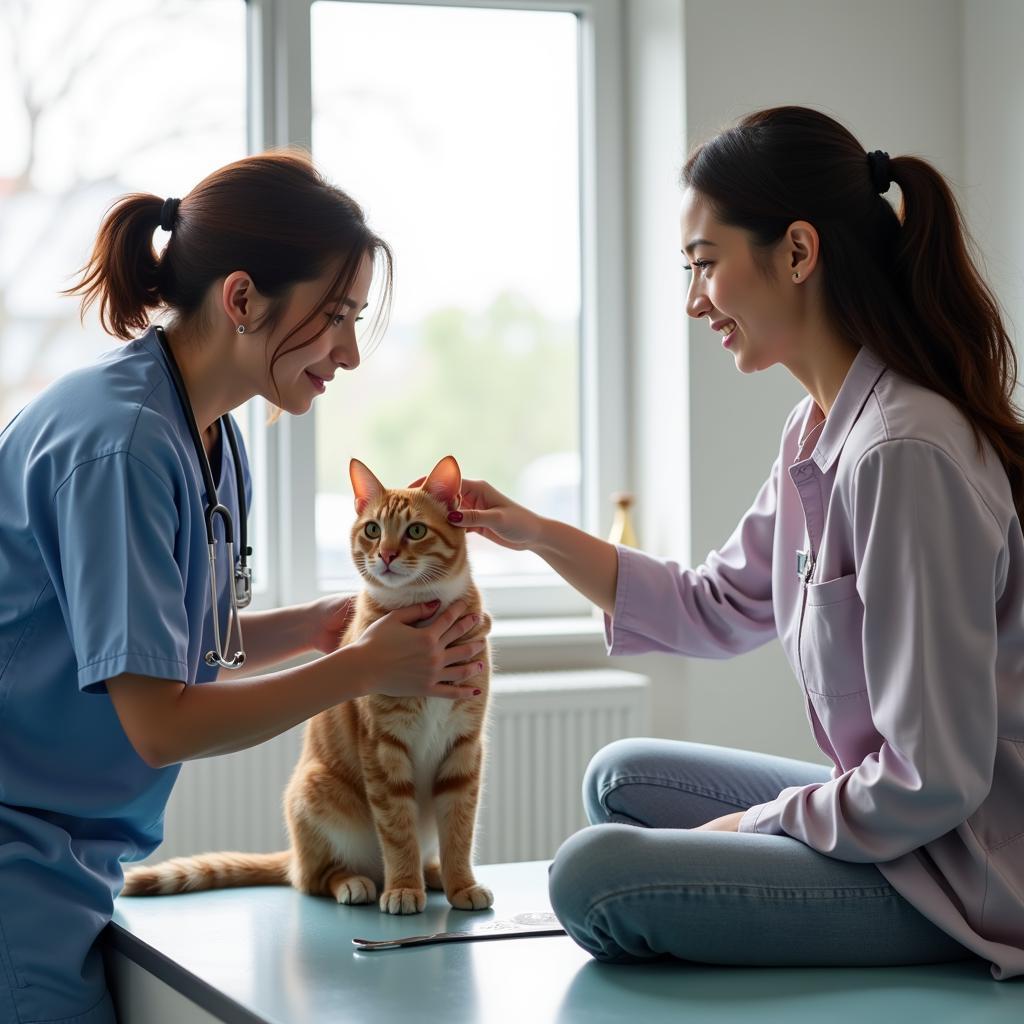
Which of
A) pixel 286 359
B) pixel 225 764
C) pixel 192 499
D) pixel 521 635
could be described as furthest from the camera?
pixel 521 635

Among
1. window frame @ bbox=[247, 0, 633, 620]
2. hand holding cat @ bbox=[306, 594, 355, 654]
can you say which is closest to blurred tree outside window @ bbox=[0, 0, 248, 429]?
window frame @ bbox=[247, 0, 633, 620]

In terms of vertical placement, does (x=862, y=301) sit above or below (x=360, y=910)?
above

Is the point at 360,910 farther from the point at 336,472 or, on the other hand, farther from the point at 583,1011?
the point at 336,472

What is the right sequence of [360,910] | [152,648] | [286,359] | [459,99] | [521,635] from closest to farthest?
[152,648] → [286,359] → [360,910] → [521,635] → [459,99]

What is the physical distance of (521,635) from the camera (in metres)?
3.17

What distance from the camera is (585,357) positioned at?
3.54 metres

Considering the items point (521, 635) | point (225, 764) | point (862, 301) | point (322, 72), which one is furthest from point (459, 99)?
point (862, 301)

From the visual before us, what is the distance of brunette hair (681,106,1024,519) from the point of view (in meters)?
1.60

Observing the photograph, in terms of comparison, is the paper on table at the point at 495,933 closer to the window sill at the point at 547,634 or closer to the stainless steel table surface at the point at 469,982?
the stainless steel table surface at the point at 469,982

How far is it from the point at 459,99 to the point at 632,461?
105 centimetres

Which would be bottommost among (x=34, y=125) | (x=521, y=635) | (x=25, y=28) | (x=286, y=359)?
(x=521, y=635)

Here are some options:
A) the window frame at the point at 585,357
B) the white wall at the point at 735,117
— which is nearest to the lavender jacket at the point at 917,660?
the white wall at the point at 735,117

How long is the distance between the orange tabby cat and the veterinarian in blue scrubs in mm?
86

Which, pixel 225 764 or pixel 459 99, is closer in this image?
pixel 225 764
